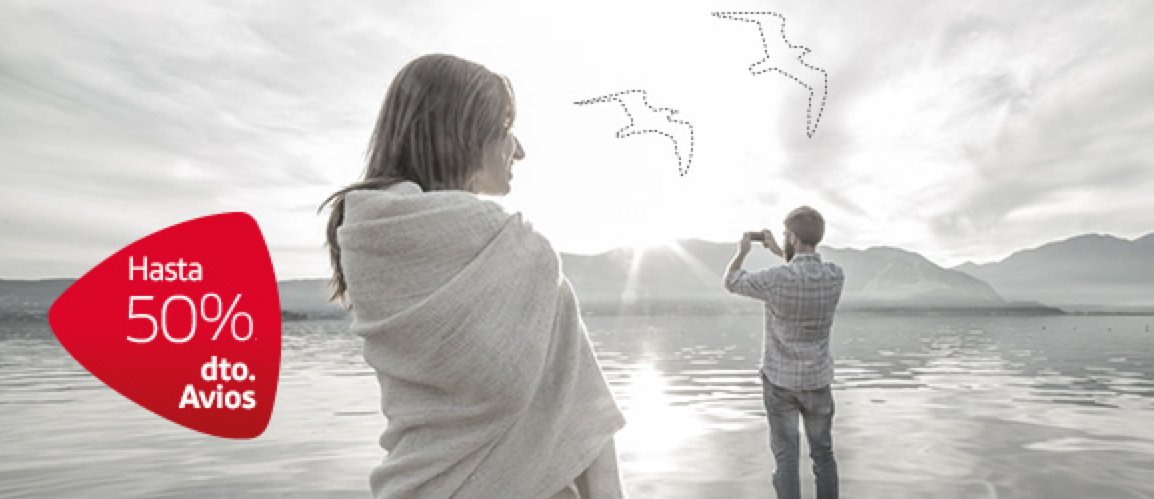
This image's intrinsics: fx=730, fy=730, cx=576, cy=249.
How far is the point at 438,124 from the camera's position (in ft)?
4.90

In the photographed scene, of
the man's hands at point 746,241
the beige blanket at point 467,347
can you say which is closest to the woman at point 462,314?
the beige blanket at point 467,347

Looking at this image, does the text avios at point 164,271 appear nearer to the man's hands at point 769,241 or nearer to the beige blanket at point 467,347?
the man's hands at point 769,241

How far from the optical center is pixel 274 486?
8.15 metres

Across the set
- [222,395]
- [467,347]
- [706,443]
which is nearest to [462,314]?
[467,347]

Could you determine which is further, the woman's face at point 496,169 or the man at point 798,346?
the man at point 798,346

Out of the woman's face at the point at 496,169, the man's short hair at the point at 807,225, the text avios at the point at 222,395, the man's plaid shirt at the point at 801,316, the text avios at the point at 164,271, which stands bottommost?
the text avios at the point at 222,395

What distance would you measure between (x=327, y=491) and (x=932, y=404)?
40.1ft

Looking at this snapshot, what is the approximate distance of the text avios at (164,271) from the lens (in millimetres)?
7352

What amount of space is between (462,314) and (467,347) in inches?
2.4

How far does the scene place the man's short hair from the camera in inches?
209

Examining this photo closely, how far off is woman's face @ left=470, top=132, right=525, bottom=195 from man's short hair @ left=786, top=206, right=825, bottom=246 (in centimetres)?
412

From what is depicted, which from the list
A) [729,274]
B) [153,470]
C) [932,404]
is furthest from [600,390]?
[932,404]

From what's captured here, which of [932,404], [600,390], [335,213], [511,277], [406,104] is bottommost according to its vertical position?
[932,404]

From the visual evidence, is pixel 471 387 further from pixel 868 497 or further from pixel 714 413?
pixel 714 413
